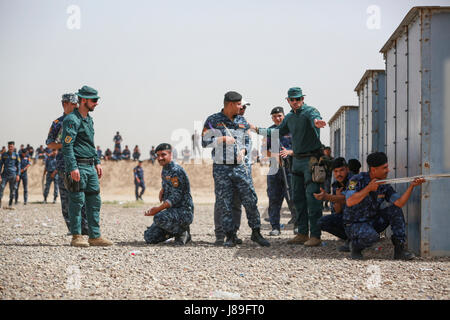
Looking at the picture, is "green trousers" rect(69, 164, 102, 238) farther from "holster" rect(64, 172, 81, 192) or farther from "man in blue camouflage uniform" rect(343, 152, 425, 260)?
"man in blue camouflage uniform" rect(343, 152, 425, 260)

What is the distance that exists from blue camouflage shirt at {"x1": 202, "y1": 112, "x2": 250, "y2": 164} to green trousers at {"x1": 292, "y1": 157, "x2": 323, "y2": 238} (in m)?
0.75

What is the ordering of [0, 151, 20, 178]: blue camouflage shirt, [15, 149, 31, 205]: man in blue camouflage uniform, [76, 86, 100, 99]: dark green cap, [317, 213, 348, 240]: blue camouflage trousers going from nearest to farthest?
[317, 213, 348, 240]: blue camouflage trousers
[76, 86, 100, 99]: dark green cap
[0, 151, 20, 178]: blue camouflage shirt
[15, 149, 31, 205]: man in blue camouflage uniform

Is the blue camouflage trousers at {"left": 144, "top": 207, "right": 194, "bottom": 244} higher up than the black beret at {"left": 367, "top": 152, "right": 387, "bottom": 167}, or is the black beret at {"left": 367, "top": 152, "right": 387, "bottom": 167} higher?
the black beret at {"left": 367, "top": 152, "right": 387, "bottom": 167}

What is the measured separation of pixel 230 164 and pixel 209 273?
197 centimetres

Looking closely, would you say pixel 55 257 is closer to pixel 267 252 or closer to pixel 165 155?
pixel 165 155

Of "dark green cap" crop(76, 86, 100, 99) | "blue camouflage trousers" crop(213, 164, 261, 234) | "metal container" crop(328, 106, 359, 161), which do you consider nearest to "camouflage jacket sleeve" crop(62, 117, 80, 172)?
"dark green cap" crop(76, 86, 100, 99)

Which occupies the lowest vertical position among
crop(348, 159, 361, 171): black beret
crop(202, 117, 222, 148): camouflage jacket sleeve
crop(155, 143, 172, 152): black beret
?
crop(348, 159, 361, 171): black beret

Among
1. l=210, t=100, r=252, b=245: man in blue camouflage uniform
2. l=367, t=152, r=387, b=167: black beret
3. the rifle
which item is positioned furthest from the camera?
l=210, t=100, r=252, b=245: man in blue camouflage uniform

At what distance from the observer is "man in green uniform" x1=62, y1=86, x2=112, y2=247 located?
598cm

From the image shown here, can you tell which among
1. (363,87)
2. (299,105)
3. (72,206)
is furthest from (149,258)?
(363,87)

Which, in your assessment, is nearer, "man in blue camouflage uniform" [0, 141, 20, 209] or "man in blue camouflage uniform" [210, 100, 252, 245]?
"man in blue camouflage uniform" [210, 100, 252, 245]

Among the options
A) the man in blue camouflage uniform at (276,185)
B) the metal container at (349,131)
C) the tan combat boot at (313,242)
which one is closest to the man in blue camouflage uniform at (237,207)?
the tan combat boot at (313,242)

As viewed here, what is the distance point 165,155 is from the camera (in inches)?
256

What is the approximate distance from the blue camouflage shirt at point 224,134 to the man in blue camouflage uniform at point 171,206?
568 millimetres
